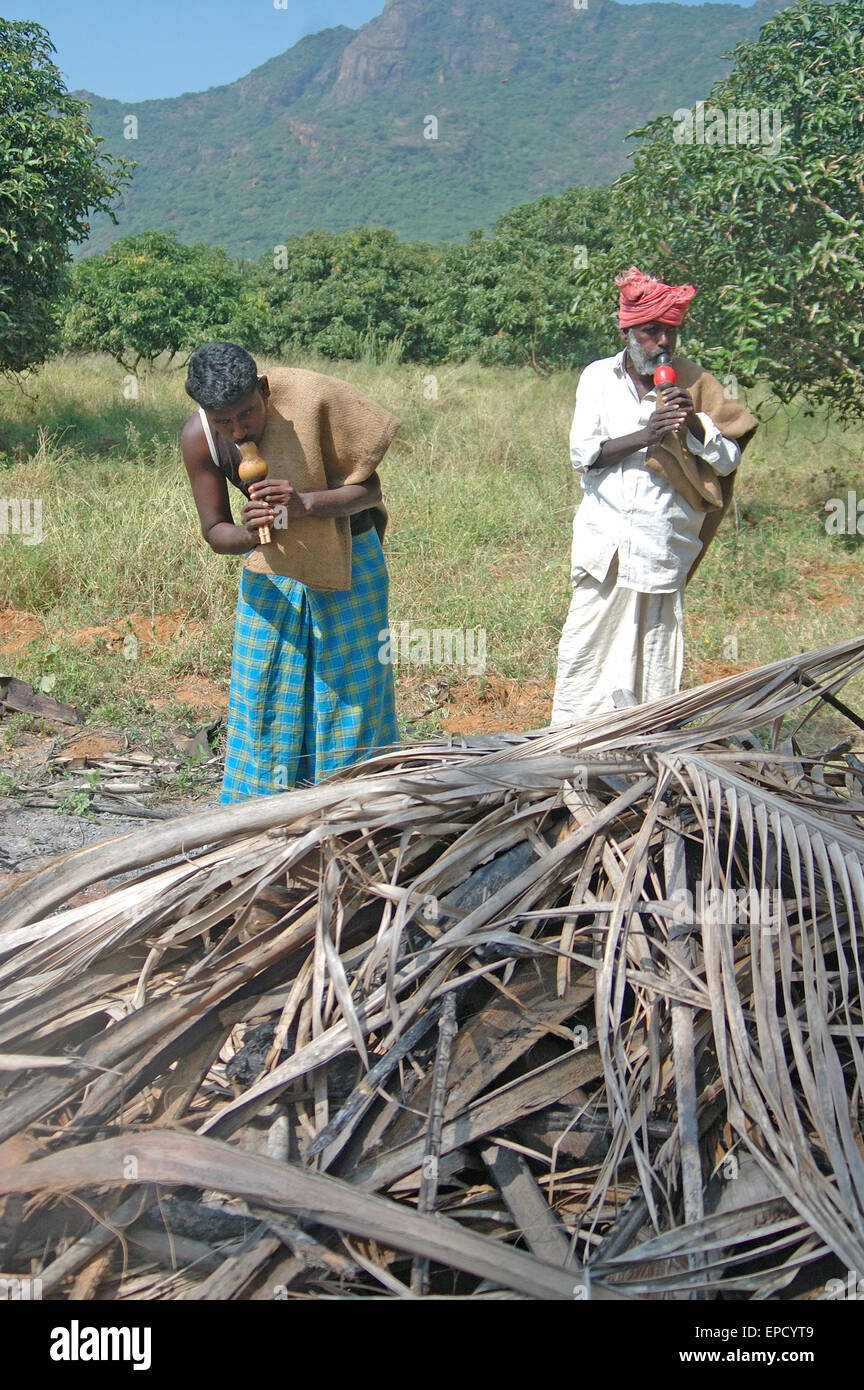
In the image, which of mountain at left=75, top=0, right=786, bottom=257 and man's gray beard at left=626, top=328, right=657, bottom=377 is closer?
man's gray beard at left=626, top=328, right=657, bottom=377

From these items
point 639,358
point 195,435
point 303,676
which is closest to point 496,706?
point 639,358

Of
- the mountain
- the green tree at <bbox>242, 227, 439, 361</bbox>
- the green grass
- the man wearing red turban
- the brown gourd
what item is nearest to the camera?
the brown gourd

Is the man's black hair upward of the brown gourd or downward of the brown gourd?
upward

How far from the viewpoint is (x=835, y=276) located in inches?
257

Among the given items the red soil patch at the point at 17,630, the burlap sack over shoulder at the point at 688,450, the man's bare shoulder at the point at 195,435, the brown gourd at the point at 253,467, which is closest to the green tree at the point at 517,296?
the red soil patch at the point at 17,630

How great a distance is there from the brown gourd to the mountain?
59413mm

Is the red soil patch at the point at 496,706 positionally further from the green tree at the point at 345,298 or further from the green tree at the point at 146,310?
the green tree at the point at 345,298

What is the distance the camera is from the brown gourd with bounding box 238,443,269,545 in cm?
280

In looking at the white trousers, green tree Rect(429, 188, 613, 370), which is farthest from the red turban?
green tree Rect(429, 188, 613, 370)

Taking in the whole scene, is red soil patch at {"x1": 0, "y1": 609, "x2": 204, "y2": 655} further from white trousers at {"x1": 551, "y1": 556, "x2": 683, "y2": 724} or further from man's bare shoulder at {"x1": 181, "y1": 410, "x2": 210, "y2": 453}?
man's bare shoulder at {"x1": 181, "y1": 410, "x2": 210, "y2": 453}

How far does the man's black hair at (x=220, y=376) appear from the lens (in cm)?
267

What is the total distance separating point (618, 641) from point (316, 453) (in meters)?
1.47

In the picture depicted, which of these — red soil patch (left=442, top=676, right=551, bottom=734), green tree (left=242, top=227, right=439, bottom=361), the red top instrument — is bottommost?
red soil patch (left=442, top=676, right=551, bottom=734)

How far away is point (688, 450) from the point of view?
3633 mm
